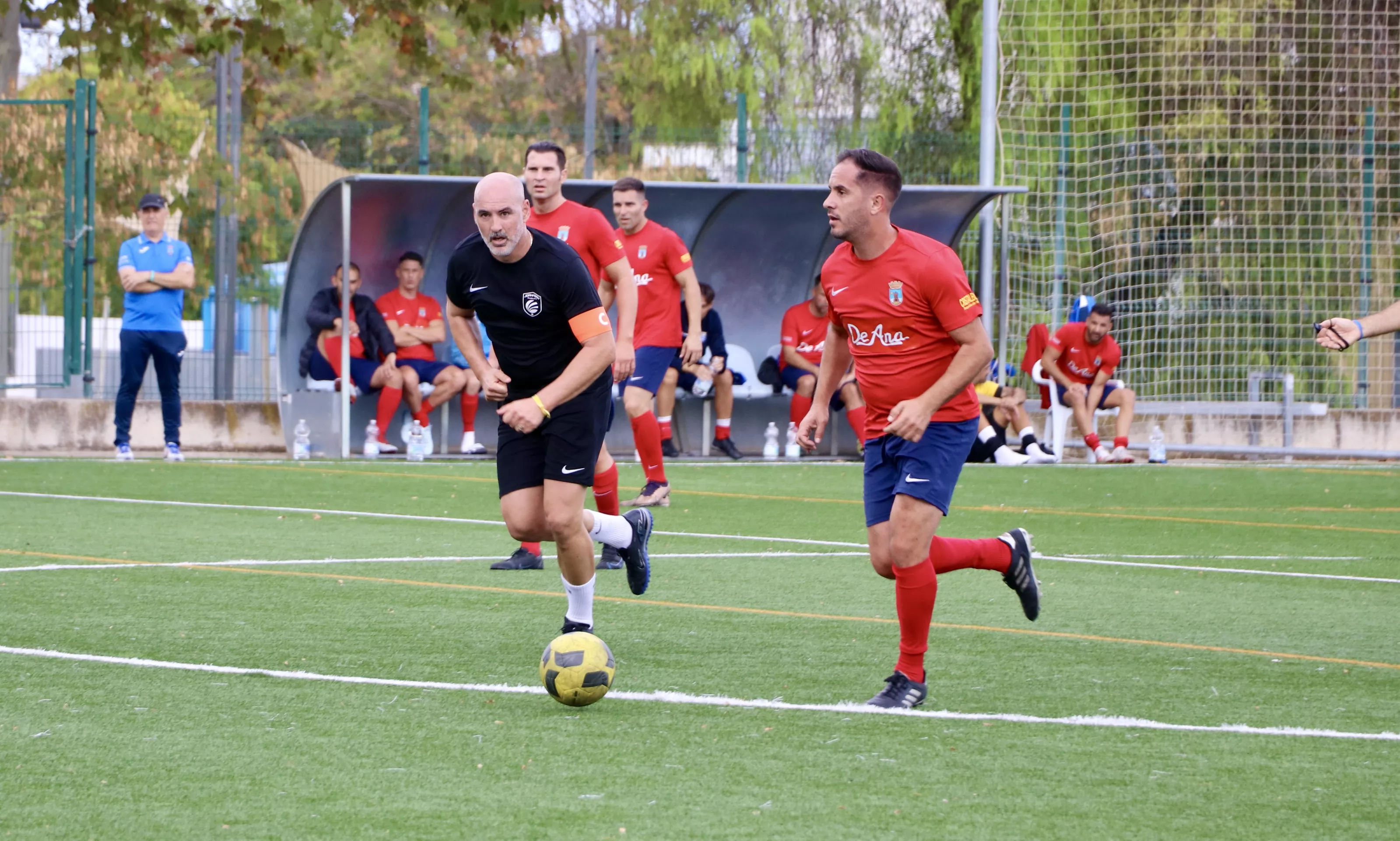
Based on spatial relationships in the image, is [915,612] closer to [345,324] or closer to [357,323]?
[345,324]

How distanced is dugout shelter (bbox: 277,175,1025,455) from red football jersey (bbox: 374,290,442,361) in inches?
11.9

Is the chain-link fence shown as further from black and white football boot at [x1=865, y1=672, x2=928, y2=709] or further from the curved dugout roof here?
black and white football boot at [x1=865, y1=672, x2=928, y2=709]

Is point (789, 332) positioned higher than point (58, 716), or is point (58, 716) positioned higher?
point (789, 332)

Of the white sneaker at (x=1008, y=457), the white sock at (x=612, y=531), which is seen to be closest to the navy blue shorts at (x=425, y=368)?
the white sneaker at (x=1008, y=457)

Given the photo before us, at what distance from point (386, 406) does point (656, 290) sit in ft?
18.3

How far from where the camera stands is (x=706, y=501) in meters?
→ 12.7

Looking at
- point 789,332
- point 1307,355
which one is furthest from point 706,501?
point 1307,355

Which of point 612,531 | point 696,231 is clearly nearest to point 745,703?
point 612,531

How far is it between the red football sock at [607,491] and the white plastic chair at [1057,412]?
9.55 meters

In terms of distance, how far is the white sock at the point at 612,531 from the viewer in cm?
705

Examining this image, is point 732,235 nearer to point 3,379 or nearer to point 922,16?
point 3,379

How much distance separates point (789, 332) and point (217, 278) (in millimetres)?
5671

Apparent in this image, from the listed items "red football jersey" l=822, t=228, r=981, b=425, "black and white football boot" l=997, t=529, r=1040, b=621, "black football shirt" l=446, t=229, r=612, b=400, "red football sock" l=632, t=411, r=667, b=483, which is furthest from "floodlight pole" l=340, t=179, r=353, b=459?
"red football jersey" l=822, t=228, r=981, b=425

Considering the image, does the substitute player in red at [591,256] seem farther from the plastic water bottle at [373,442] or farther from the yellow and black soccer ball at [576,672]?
the plastic water bottle at [373,442]
